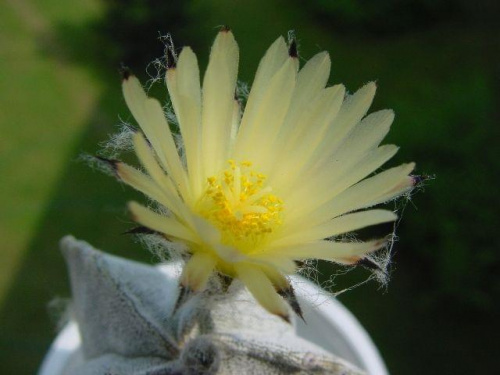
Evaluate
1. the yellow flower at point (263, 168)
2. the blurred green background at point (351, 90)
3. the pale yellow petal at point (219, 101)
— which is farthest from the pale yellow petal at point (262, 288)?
the blurred green background at point (351, 90)

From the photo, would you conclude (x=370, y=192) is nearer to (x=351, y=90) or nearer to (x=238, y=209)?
(x=238, y=209)

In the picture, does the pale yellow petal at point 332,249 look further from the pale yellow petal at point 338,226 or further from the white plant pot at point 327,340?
the white plant pot at point 327,340

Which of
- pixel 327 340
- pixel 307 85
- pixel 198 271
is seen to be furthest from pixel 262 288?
pixel 327 340

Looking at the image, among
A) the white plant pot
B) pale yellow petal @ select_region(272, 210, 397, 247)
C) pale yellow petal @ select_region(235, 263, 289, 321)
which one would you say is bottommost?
the white plant pot

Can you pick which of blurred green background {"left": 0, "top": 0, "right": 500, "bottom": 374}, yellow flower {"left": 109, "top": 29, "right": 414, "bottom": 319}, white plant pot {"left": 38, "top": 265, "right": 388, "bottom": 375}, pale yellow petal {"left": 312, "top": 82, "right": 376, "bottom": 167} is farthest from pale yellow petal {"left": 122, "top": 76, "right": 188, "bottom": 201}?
blurred green background {"left": 0, "top": 0, "right": 500, "bottom": 374}

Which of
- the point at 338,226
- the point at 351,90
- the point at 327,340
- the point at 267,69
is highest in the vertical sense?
the point at 351,90

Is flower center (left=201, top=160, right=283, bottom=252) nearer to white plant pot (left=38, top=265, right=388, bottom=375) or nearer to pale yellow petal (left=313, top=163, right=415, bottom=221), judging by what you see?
pale yellow petal (left=313, top=163, right=415, bottom=221)

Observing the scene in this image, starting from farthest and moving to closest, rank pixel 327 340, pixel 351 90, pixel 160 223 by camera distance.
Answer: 1. pixel 351 90
2. pixel 327 340
3. pixel 160 223
